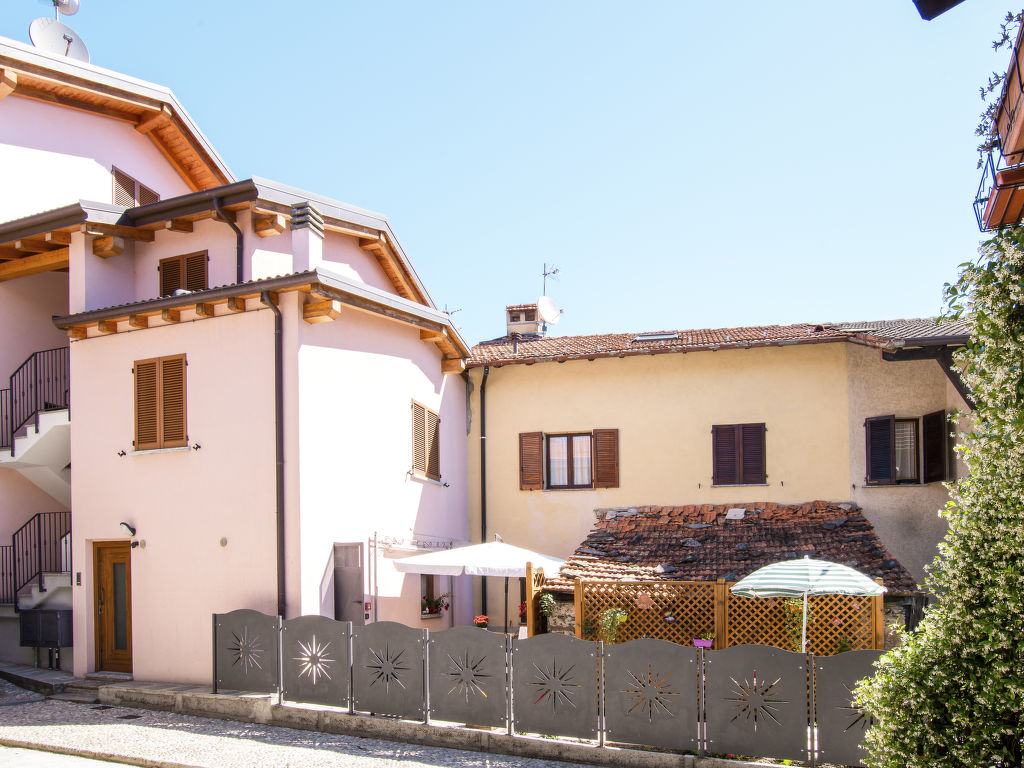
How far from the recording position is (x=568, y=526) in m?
18.7

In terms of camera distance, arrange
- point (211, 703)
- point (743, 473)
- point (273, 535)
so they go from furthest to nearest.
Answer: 1. point (743, 473)
2. point (273, 535)
3. point (211, 703)

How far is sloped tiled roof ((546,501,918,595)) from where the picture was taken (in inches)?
588

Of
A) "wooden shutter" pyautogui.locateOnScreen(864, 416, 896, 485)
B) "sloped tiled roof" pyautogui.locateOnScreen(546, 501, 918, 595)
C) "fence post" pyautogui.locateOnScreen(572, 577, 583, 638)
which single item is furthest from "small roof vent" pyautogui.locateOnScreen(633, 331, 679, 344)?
"fence post" pyautogui.locateOnScreen(572, 577, 583, 638)

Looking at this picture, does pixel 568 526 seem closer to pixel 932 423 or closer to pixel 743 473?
pixel 743 473

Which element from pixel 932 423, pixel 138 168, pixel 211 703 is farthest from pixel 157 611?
→ pixel 932 423

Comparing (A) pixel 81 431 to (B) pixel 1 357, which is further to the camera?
(B) pixel 1 357

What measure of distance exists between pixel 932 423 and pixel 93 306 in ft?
46.8

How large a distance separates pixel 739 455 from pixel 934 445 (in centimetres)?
337

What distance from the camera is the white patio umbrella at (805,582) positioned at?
1135 centimetres

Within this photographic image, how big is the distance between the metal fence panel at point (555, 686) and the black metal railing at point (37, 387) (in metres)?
9.56

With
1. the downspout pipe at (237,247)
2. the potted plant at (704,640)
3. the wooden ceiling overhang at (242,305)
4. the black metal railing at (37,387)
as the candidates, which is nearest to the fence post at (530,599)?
the potted plant at (704,640)

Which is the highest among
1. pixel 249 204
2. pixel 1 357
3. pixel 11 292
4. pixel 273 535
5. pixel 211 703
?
pixel 249 204

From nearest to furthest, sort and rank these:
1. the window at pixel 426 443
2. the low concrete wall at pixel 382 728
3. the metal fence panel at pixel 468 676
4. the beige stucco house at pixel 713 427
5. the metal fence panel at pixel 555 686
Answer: the low concrete wall at pixel 382 728
the metal fence panel at pixel 555 686
the metal fence panel at pixel 468 676
the beige stucco house at pixel 713 427
the window at pixel 426 443

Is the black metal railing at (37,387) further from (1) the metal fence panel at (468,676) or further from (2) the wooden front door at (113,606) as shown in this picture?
(1) the metal fence panel at (468,676)
